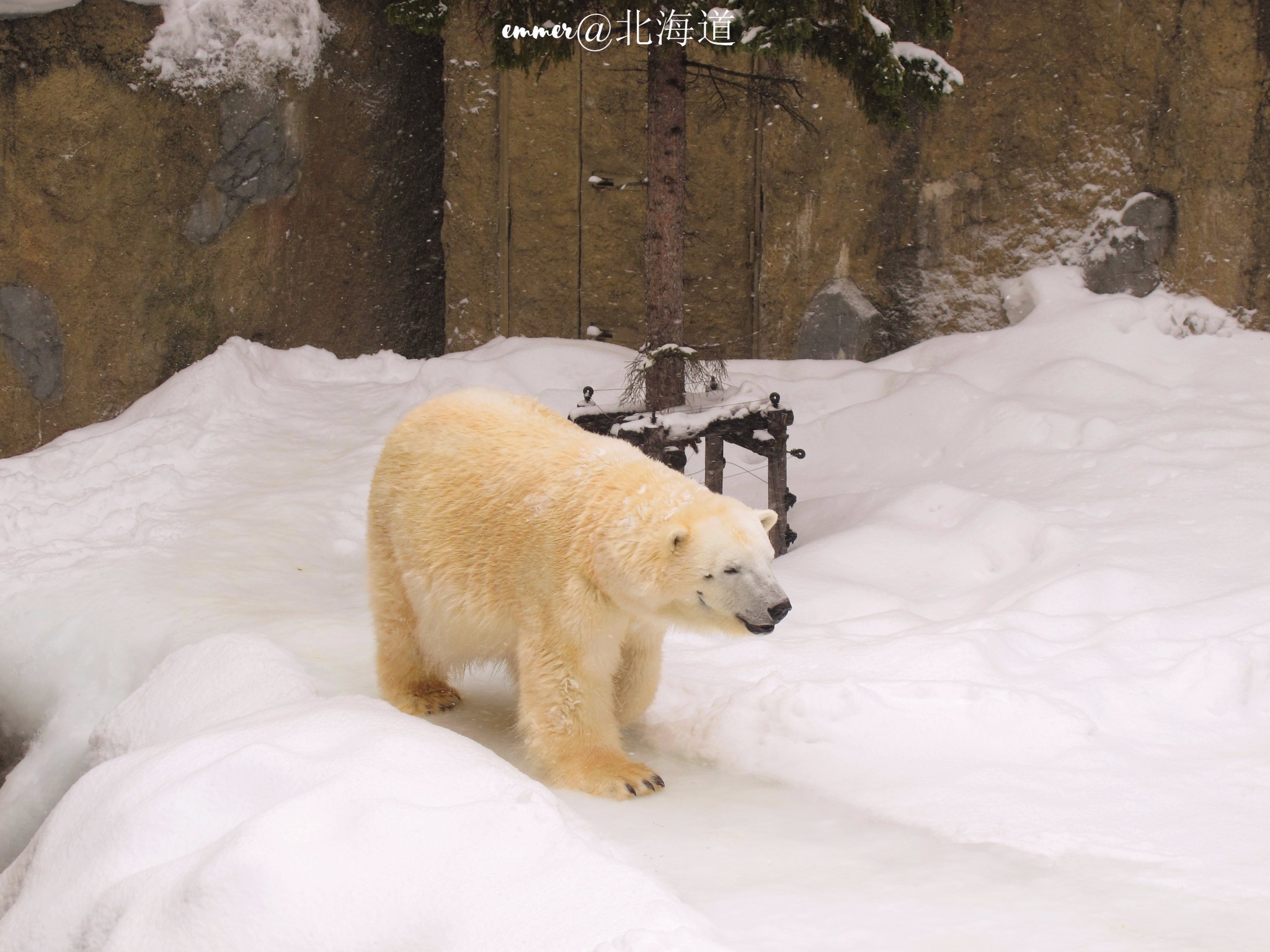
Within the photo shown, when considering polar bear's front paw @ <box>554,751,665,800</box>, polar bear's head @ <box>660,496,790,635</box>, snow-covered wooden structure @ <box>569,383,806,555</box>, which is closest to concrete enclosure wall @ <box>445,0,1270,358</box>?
snow-covered wooden structure @ <box>569,383,806,555</box>

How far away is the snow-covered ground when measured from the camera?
7.48ft

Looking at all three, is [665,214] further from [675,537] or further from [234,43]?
[234,43]

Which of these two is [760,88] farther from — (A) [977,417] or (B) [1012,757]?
(B) [1012,757]

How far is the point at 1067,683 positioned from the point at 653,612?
56.2 inches

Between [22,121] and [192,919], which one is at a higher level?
[22,121]

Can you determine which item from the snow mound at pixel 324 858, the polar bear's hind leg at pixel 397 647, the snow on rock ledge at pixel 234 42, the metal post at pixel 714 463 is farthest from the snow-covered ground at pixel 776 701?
the snow on rock ledge at pixel 234 42

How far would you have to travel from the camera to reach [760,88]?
20.3 ft

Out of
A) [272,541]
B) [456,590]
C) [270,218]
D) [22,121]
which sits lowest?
[272,541]

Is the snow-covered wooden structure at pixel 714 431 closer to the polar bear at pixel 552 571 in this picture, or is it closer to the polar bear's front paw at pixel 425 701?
the polar bear at pixel 552 571

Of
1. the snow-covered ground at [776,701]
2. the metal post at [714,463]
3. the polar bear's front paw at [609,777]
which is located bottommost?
the polar bear's front paw at [609,777]

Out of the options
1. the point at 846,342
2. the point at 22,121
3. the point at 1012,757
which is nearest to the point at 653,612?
the point at 1012,757

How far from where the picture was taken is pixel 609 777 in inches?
123

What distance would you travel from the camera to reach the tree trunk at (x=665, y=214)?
5477 millimetres

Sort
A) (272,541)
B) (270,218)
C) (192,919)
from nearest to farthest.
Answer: (192,919)
(272,541)
(270,218)
